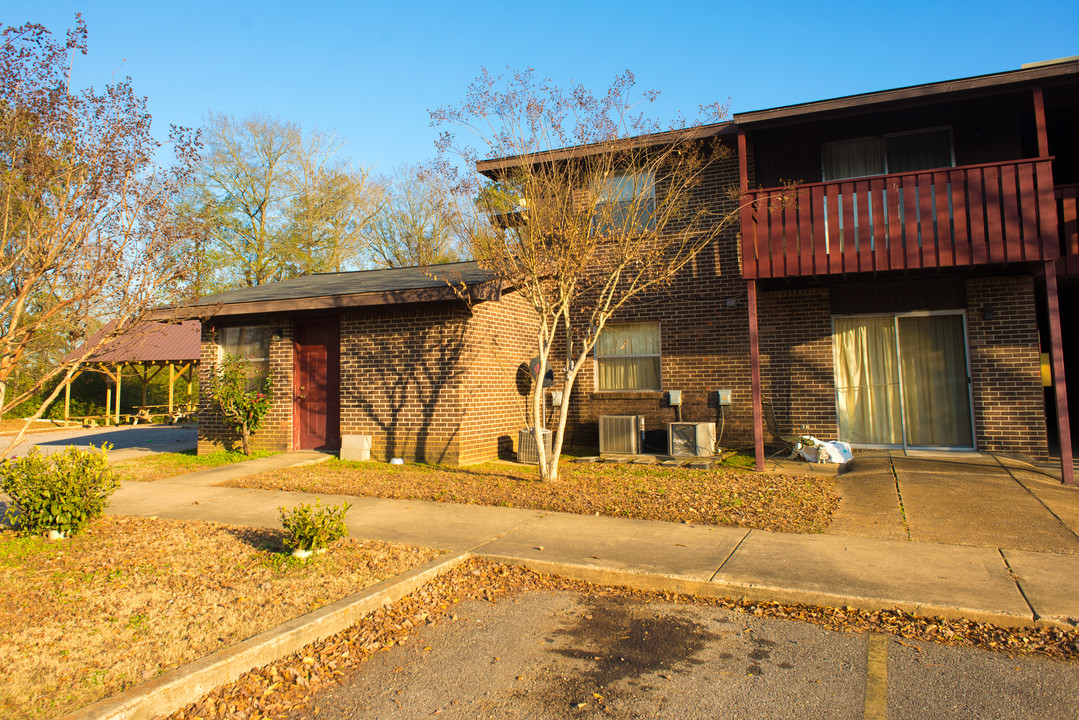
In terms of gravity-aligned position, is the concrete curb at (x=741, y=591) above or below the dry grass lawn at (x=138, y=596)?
below

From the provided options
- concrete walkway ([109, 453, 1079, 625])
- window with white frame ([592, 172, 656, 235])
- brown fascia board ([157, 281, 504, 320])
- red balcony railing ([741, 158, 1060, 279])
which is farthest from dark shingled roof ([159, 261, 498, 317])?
red balcony railing ([741, 158, 1060, 279])

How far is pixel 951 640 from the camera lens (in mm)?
4059

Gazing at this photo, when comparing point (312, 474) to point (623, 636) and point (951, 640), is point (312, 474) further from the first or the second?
point (951, 640)

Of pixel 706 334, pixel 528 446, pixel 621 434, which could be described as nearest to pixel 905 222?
pixel 706 334

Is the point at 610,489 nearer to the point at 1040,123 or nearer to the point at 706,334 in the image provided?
the point at 706,334

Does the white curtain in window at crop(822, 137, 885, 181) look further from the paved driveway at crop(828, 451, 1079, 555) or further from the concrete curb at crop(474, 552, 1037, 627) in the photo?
the concrete curb at crop(474, 552, 1037, 627)

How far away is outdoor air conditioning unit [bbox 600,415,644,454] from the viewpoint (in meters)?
11.4

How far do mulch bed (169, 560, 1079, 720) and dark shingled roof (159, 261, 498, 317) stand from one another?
17.7 ft

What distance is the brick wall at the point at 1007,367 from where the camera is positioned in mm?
10188

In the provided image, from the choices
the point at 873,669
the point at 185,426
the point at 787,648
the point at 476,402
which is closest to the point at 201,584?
the point at 787,648

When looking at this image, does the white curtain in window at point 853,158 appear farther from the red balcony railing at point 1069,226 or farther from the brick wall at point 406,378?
the brick wall at point 406,378

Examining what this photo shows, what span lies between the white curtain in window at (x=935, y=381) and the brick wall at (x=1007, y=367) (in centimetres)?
19

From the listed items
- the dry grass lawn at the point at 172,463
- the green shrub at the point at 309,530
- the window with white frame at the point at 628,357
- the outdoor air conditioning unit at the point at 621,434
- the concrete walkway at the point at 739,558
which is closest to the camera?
the concrete walkway at the point at 739,558

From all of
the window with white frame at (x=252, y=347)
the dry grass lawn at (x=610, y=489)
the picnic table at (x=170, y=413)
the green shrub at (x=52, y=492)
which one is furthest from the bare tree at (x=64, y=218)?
the picnic table at (x=170, y=413)
